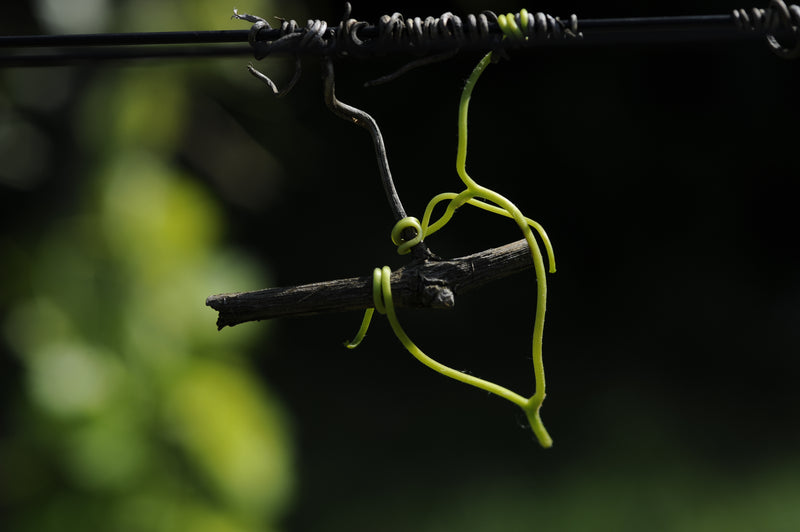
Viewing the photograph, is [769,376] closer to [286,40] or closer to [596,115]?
[596,115]

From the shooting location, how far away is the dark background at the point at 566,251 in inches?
109

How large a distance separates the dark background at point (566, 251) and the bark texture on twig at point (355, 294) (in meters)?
2.11

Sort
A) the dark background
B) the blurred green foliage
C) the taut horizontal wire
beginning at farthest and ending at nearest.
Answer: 1. the dark background
2. the blurred green foliage
3. the taut horizontal wire

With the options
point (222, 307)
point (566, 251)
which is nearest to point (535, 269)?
point (222, 307)

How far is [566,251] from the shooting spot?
321cm

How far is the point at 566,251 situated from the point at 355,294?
2.72 m

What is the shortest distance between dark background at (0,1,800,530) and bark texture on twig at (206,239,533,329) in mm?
2109

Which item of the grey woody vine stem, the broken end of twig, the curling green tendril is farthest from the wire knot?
the broken end of twig

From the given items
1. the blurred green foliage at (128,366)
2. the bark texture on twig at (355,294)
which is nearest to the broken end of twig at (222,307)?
the bark texture on twig at (355,294)

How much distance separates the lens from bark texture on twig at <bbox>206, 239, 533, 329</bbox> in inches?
23.4

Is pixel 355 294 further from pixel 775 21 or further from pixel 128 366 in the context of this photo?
pixel 128 366

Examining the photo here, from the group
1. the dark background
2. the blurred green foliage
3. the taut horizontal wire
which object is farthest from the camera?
the dark background

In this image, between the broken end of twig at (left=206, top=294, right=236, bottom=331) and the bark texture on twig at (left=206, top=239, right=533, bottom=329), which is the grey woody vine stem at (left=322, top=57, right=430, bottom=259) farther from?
the broken end of twig at (left=206, top=294, right=236, bottom=331)

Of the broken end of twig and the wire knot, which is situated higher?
the wire knot
